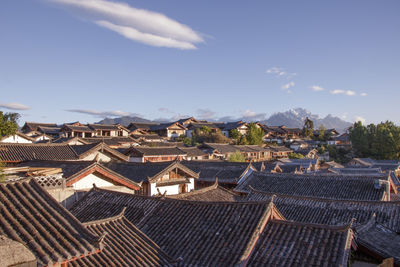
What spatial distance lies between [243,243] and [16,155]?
1785 centimetres

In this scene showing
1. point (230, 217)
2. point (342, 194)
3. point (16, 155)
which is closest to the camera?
point (230, 217)

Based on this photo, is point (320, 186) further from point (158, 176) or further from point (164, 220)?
point (164, 220)

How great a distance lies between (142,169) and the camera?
23.0m

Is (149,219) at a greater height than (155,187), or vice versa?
(149,219)

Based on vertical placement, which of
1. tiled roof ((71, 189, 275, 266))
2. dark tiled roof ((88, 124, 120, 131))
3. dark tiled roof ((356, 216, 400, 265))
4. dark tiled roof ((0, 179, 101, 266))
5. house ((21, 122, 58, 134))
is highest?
dark tiled roof ((0, 179, 101, 266))

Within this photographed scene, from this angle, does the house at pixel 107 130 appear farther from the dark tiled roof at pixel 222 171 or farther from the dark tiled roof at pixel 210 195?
the dark tiled roof at pixel 210 195

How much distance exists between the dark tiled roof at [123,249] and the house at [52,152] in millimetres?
10497

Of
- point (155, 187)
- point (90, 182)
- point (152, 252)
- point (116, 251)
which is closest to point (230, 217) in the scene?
point (152, 252)

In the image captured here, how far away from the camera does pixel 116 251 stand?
7.90 metres

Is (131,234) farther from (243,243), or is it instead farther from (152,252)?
(243,243)

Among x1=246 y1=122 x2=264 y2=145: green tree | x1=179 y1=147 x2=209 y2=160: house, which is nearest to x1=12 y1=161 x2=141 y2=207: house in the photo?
x1=179 y1=147 x2=209 y2=160: house

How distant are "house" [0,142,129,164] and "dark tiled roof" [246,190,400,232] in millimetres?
12755

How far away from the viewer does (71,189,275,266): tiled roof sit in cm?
868

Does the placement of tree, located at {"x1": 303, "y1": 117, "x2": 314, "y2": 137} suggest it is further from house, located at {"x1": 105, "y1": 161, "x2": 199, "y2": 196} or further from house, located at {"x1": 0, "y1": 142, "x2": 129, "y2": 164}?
house, located at {"x1": 0, "y1": 142, "x2": 129, "y2": 164}
